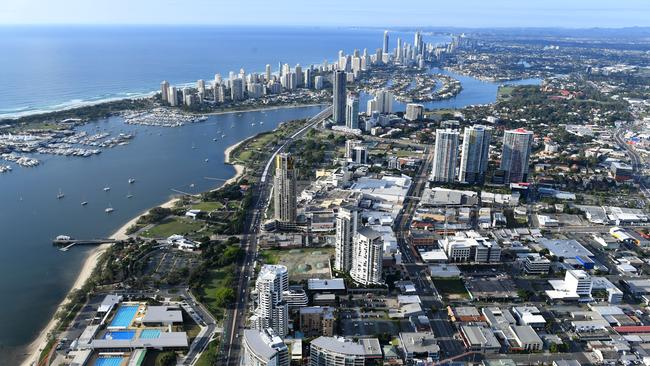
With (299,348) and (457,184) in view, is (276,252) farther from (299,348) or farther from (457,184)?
(457,184)

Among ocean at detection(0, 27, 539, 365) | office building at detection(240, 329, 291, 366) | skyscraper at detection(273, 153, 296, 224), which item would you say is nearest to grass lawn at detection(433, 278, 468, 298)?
skyscraper at detection(273, 153, 296, 224)

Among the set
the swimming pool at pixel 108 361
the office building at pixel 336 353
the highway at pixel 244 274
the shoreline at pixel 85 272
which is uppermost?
the office building at pixel 336 353

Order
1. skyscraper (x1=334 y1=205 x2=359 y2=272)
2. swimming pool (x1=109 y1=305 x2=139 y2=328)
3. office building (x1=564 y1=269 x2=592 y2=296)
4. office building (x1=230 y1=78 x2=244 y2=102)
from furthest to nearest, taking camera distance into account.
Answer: office building (x1=230 y1=78 x2=244 y2=102)
skyscraper (x1=334 y1=205 x2=359 y2=272)
office building (x1=564 y1=269 x2=592 y2=296)
swimming pool (x1=109 y1=305 x2=139 y2=328)

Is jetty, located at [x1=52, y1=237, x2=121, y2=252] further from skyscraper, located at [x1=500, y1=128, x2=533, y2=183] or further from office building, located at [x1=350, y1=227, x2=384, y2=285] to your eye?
skyscraper, located at [x1=500, y1=128, x2=533, y2=183]

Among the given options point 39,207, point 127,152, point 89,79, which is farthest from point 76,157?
point 89,79

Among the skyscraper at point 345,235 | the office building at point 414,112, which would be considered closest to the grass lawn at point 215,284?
the skyscraper at point 345,235

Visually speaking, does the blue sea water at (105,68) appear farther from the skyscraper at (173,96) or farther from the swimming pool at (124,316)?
the swimming pool at (124,316)
